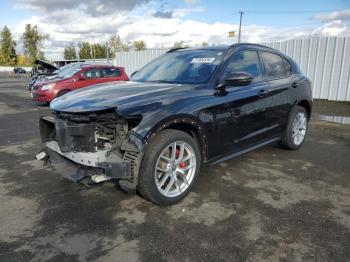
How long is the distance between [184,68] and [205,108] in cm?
92

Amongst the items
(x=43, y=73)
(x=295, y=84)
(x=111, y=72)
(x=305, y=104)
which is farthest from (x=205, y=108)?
(x=43, y=73)

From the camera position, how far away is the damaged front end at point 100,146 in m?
3.02

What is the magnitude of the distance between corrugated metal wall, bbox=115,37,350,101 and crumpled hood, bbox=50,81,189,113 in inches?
383

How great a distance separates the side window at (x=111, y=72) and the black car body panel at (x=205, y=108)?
8880 mm

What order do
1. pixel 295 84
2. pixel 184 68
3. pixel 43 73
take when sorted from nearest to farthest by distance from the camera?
pixel 184 68, pixel 295 84, pixel 43 73

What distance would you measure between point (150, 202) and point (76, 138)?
3.54ft

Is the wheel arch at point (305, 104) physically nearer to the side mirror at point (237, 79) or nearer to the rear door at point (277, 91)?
the rear door at point (277, 91)

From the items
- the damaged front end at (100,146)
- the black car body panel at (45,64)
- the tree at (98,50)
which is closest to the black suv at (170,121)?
the damaged front end at (100,146)

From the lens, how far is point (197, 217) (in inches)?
126

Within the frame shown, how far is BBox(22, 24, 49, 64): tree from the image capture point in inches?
2307

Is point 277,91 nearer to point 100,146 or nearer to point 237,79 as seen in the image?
point 237,79

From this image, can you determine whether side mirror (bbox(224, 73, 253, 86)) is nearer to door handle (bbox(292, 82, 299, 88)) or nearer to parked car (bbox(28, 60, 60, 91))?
door handle (bbox(292, 82, 299, 88))

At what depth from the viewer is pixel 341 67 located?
11.2 m

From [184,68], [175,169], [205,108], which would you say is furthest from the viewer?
[184,68]
